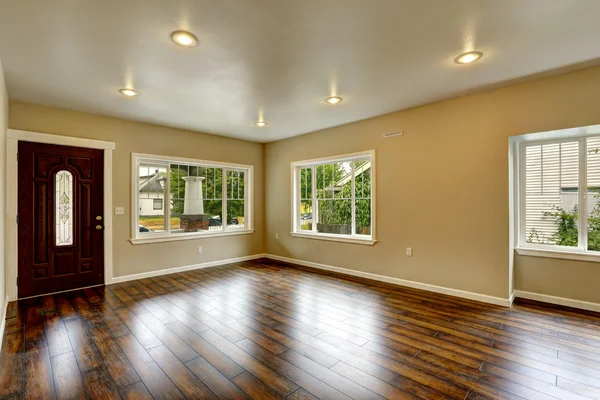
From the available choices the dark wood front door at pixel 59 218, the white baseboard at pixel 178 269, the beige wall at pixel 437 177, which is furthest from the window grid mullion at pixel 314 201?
the dark wood front door at pixel 59 218

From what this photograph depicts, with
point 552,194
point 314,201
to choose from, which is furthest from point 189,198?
point 552,194

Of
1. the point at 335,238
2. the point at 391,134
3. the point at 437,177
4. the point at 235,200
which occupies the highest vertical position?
the point at 391,134

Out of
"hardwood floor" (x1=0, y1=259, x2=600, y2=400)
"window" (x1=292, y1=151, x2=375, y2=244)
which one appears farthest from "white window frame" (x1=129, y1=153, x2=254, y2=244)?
"hardwood floor" (x1=0, y1=259, x2=600, y2=400)

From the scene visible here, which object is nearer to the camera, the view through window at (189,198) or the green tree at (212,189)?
the view through window at (189,198)

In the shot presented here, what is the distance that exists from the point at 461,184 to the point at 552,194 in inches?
41.1

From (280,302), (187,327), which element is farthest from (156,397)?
(280,302)

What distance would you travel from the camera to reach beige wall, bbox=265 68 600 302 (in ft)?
10.8

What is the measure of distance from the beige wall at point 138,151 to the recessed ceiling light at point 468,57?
4.41 meters

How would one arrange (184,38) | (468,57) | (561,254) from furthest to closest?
(561,254) < (468,57) < (184,38)

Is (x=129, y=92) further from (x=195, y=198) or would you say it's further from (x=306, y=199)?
(x=306, y=199)

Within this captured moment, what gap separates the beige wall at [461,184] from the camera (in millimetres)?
3281

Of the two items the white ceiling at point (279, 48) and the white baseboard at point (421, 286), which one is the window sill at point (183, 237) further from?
the white ceiling at point (279, 48)

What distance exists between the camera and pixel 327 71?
10.1 ft

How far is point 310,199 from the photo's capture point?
595cm
